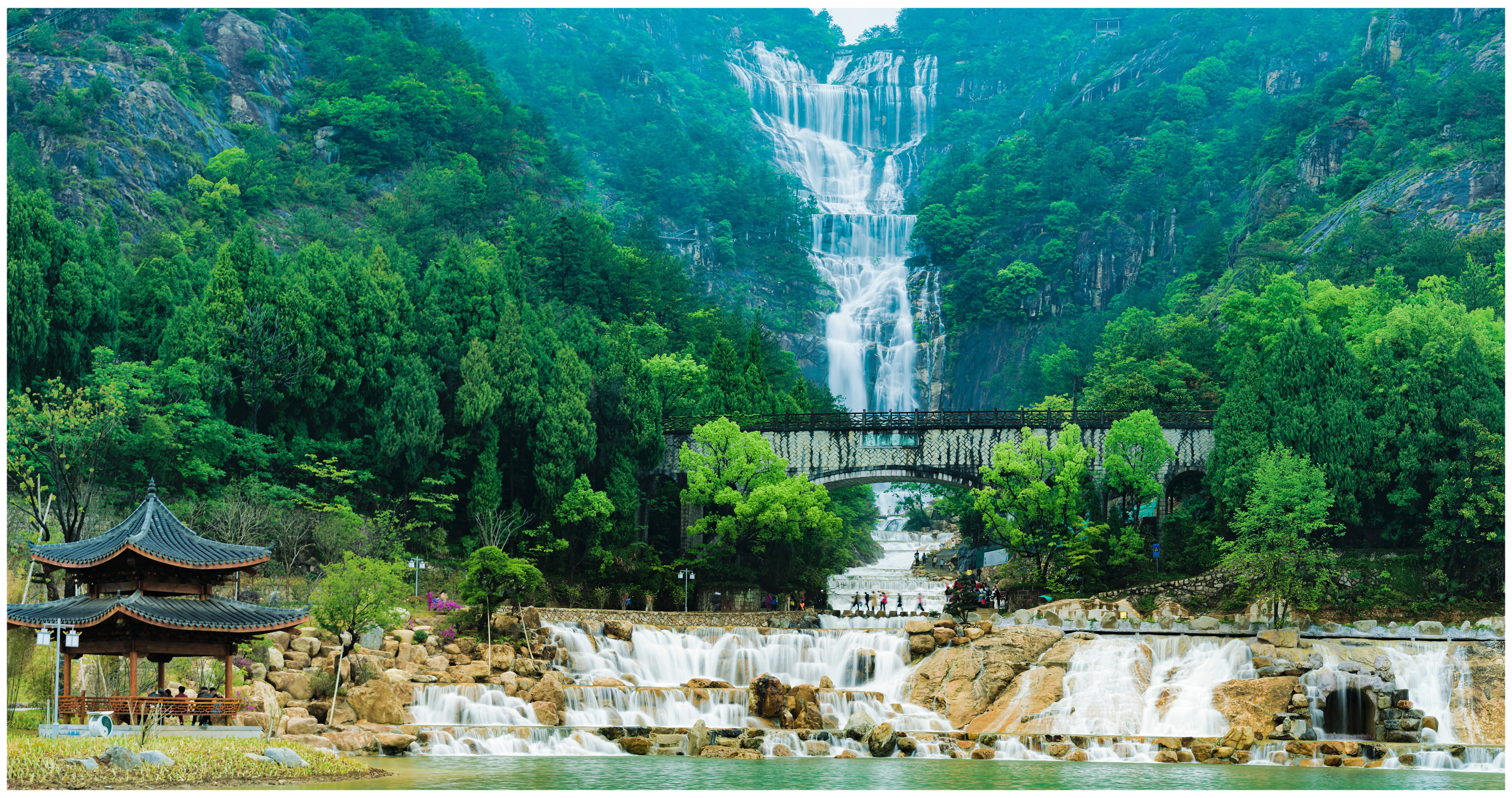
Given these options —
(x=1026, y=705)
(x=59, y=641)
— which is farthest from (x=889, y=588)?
(x=59, y=641)

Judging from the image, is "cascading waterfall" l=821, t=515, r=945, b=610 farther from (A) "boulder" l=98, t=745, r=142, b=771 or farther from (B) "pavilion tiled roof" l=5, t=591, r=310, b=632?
(A) "boulder" l=98, t=745, r=142, b=771

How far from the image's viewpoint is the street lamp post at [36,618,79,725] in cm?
2406

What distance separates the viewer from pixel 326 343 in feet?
151

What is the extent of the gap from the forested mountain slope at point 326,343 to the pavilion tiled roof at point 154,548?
1007 cm

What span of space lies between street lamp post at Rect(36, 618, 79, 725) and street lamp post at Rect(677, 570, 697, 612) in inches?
843

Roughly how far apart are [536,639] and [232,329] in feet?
49.1

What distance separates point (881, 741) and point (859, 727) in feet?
2.92

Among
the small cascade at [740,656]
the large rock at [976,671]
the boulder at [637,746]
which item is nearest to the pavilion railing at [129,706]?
the boulder at [637,746]

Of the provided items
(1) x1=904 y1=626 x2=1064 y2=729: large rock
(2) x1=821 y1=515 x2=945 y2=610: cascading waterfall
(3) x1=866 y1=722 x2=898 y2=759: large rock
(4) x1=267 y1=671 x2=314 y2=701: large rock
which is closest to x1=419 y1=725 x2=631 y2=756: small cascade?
(4) x1=267 y1=671 x2=314 y2=701: large rock

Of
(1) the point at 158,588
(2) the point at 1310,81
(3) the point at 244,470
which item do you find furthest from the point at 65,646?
(2) the point at 1310,81

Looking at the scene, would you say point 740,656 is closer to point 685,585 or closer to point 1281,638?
point 685,585

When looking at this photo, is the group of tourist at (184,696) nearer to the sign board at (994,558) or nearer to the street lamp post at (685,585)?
the street lamp post at (685,585)

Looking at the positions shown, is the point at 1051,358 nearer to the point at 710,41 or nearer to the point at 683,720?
the point at 683,720

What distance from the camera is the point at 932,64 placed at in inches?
5246
